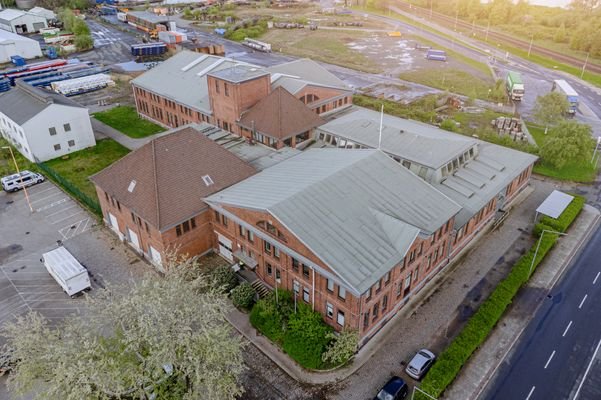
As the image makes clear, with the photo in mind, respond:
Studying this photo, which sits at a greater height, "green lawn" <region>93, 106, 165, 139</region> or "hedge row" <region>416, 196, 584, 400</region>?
"green lawn" <region>93, 106, 165, 139</region>

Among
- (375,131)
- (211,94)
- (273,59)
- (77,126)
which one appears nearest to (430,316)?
(375,131)

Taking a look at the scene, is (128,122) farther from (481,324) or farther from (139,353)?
(481,324)

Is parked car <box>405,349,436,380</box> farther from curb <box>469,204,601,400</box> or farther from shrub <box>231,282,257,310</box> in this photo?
shrub <box>231,282,257,310</box>

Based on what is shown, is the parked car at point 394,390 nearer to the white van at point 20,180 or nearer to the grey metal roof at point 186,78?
the grey metal roof at point 186,78

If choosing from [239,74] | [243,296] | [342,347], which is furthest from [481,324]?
[239,74]

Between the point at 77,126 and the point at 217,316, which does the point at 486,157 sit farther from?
the point at 77,126

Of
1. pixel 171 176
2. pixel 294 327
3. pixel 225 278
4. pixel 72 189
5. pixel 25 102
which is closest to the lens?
pixel 294 327

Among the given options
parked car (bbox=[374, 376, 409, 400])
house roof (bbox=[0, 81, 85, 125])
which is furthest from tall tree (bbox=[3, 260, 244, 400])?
house roof (bbox=[0, 81, 85, 125])
